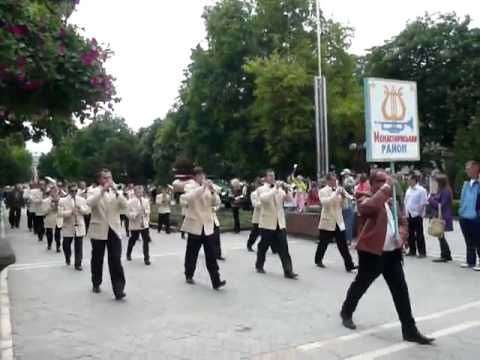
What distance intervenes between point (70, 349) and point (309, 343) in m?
2.45

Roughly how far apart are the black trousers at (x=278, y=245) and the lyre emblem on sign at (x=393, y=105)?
3.01m

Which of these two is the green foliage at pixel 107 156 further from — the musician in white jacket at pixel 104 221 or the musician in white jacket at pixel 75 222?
the musician in white jacket at pixel 104 221

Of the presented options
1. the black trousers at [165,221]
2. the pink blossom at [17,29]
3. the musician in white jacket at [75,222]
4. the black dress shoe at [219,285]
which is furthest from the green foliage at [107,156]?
the pink blossom at [17,29]

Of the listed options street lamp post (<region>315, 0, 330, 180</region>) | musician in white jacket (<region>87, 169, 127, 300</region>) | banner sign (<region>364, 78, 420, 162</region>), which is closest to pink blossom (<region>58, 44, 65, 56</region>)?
musician in white jacket (<region>87, 169, 127, 300</region>)

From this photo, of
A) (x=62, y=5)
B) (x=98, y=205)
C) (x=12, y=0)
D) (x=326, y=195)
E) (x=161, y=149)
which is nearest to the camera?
(x=12, y=0)

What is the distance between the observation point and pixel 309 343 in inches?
245

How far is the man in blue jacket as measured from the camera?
10789mm

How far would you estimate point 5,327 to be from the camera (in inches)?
274

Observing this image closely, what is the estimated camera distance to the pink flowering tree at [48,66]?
3971 mm

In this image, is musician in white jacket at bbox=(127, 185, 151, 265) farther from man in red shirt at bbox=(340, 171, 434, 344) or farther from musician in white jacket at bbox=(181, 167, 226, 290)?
man in red shirt at bbox=(340, 171, 434, 344)

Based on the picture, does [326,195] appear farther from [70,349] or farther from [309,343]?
[70,349]

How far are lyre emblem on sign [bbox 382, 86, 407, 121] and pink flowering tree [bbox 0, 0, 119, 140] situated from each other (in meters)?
5.00

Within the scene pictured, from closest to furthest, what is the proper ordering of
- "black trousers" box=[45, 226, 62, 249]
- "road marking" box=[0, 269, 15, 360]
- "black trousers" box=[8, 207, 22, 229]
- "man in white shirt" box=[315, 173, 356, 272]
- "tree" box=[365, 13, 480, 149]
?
"road marking" box=[0, 269, 15, 360], "man in white shirt" box=[315, 173, 356, 272], "black trousers" box=[45, 226, 62, 249], "black trousers" box=[8, 207, 22, 229], "tree" box=[365, 13, 480, 149]

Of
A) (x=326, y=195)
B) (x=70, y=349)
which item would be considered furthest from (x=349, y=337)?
(x=326, y=195)
